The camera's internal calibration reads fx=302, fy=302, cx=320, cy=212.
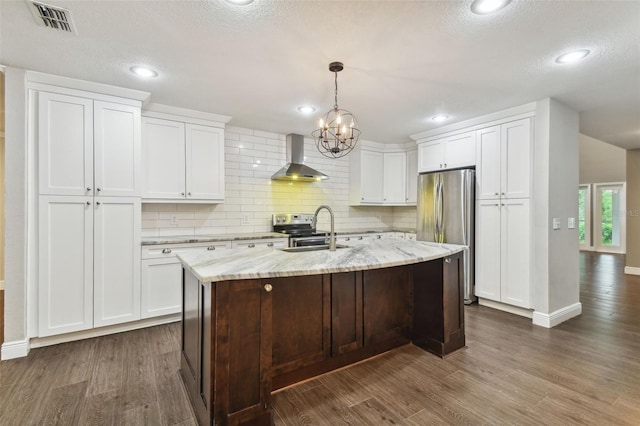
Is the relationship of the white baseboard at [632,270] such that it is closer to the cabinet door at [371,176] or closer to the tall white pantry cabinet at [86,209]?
the cabinet door at [371,176]

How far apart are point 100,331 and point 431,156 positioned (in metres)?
4.60

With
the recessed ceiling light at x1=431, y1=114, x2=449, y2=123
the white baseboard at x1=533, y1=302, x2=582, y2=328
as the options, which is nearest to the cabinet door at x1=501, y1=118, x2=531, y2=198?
the recessed ceiling light at x1=431, y1=114, x2=449, y2=123

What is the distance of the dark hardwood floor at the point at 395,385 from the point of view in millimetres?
1801

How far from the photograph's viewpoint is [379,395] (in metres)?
2.01

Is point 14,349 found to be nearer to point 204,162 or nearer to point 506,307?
point 204,162

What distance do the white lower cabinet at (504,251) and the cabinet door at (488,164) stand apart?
13cm

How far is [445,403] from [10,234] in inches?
143

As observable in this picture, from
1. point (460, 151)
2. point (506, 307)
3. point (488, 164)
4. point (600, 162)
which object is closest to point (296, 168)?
point (460, 151)

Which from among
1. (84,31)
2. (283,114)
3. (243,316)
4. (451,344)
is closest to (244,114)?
(283,114)

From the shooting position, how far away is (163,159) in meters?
3.52

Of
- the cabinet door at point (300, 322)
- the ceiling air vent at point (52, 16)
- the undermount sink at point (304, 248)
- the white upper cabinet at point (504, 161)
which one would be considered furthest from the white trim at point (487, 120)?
the ceiling air vent at point (52, 16)

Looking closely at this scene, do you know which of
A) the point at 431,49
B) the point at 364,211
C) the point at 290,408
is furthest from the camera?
the point at 364,211

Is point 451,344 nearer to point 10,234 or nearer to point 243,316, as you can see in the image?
point 243,316

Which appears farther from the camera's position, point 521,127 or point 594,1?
point 521,127
